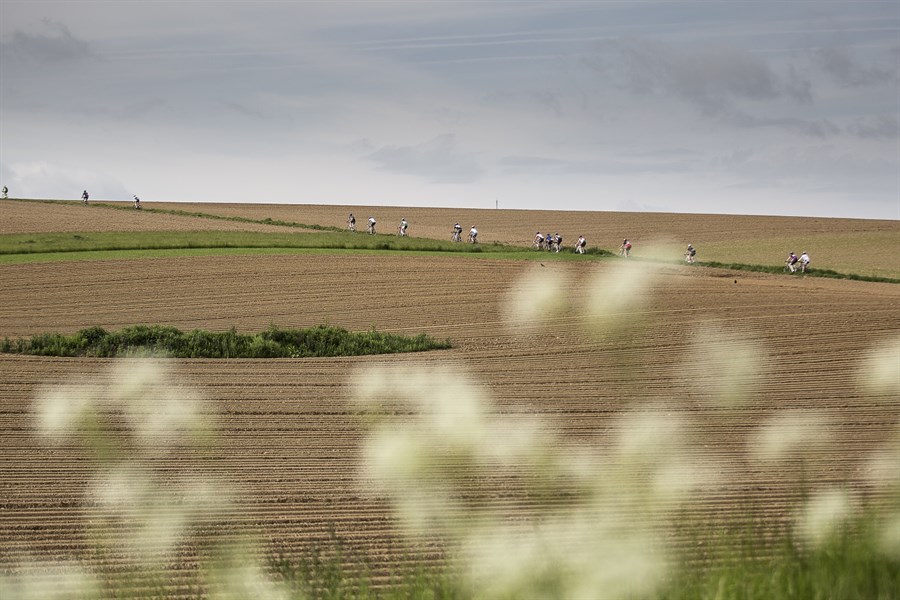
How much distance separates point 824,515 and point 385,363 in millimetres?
16847

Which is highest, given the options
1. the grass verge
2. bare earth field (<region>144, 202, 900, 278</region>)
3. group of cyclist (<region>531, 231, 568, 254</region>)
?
bare earth field (<region>144, 202, 900, 278</region>)

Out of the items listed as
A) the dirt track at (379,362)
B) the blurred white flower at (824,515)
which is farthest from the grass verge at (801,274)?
the blurred white flower at (824,515)

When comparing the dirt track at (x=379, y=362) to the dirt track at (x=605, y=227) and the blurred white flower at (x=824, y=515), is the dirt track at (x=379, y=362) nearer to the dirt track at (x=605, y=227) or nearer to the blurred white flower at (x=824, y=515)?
the blurred white flower at (x=824, y=515)

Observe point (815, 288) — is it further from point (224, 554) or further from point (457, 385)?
point (224, 554)

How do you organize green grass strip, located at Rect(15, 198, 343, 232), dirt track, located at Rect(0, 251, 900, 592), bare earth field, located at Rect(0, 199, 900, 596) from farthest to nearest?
green grass strip, located at Rect(15, 198, 343, 232)
dirt track, located at Rect(0, 251, 900, 592)
bare earth field, located at Rect(0, 199, 900, 596)

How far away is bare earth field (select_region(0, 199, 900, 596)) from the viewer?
14.8m

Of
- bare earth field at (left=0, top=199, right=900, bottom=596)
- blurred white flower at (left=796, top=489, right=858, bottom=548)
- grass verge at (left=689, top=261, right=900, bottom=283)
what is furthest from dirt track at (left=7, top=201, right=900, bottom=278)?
blurred white flower at (left=796, top=489, right=858, bottom=548)

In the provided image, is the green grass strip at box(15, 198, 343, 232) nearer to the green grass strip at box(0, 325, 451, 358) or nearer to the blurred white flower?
the green grass strip at box(0, 325, 451, 358)

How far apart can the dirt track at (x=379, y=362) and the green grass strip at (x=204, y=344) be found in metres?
0.98

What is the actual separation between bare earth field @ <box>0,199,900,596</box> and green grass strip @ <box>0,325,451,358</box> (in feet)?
3.45

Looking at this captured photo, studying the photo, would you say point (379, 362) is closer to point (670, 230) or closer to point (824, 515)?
point (824, 515)

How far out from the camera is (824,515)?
1220 cm

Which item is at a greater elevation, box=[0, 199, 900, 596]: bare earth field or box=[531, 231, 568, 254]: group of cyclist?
box=[531, 231, 568, 254]: group of cyclist

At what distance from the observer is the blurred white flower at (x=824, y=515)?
10.2 metres
